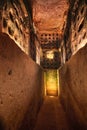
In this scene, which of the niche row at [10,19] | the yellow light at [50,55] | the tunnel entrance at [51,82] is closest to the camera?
the niche row at [10,19]

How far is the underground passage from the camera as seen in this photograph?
1961 millimetres

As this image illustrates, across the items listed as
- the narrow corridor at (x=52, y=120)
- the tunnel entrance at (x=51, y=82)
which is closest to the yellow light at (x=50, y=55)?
the tunnel entrance at (x=51, y=82)

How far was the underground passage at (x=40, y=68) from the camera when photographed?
6.43 feet

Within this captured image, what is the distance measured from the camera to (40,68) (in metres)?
5.35

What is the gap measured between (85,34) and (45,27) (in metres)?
3.26

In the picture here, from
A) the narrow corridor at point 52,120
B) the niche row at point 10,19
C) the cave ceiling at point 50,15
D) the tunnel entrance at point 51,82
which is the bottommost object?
the narrow corridor at point 52,120

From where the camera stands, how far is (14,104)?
81.7 inches

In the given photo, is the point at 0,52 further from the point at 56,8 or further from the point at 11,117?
the point at 56,8

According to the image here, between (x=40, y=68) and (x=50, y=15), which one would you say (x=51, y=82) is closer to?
(x=40, y=68)

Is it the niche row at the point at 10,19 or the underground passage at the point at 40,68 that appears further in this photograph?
the niche row at the point at 10,19

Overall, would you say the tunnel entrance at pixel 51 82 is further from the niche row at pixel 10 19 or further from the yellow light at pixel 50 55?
the niche row at pixel 10 19

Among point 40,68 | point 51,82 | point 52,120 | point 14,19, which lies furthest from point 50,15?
point 52,120

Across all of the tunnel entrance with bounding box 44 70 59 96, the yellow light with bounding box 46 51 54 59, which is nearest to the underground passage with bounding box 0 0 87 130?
the tunnel entrance with bounding box 44 70 59 96

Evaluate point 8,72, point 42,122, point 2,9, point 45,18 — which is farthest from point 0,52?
point 45,18
